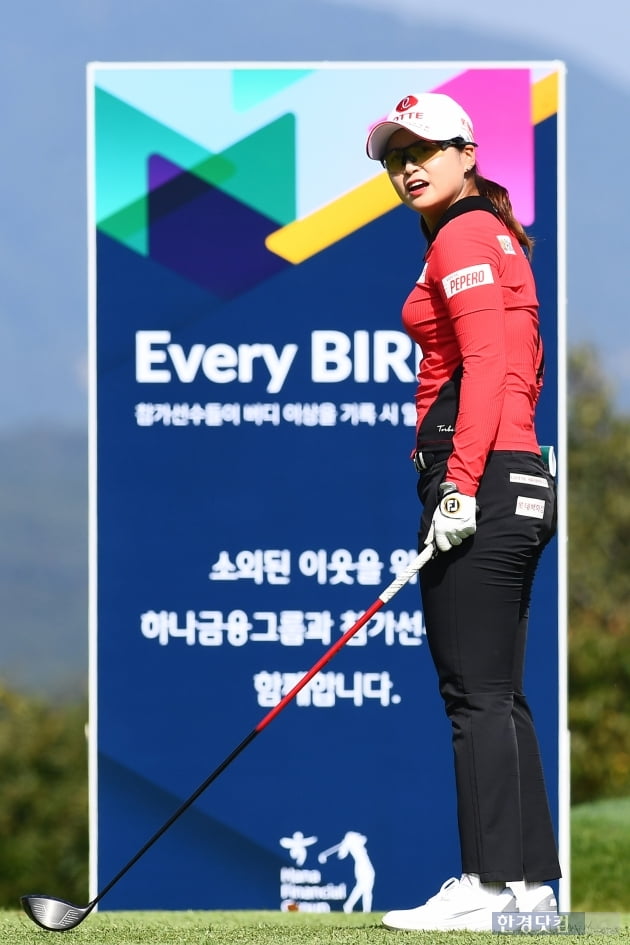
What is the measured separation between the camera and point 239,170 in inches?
153

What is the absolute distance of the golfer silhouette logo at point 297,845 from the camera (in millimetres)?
3852

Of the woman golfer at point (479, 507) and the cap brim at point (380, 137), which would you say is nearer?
the woman golfer at point (479, 507)

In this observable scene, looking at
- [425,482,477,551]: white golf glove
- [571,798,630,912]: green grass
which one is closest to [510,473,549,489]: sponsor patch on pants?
[425,482,477,551]: white golf glove

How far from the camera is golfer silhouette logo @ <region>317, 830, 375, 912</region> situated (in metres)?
3.84

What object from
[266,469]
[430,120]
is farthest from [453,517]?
[266,469]

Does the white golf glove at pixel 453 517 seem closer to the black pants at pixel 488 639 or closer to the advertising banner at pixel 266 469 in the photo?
the black pants at pixel 488 639

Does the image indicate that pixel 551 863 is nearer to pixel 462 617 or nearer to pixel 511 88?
pixel 462 617

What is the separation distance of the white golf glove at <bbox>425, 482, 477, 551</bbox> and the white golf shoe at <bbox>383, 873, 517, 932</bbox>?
644mm

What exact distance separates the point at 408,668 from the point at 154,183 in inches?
57.6

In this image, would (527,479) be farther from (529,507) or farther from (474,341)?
(474,341)

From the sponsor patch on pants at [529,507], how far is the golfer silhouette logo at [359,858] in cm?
143

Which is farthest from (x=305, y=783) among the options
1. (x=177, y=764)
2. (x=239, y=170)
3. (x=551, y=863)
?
(x=239, y=170)

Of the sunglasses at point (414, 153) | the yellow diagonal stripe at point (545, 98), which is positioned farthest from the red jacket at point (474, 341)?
the yellow diagonal stripe at point (545, 98)

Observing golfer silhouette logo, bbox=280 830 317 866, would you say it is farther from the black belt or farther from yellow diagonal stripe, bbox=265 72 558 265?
yellow diagonal stripe, bbox=265 72 558 265
